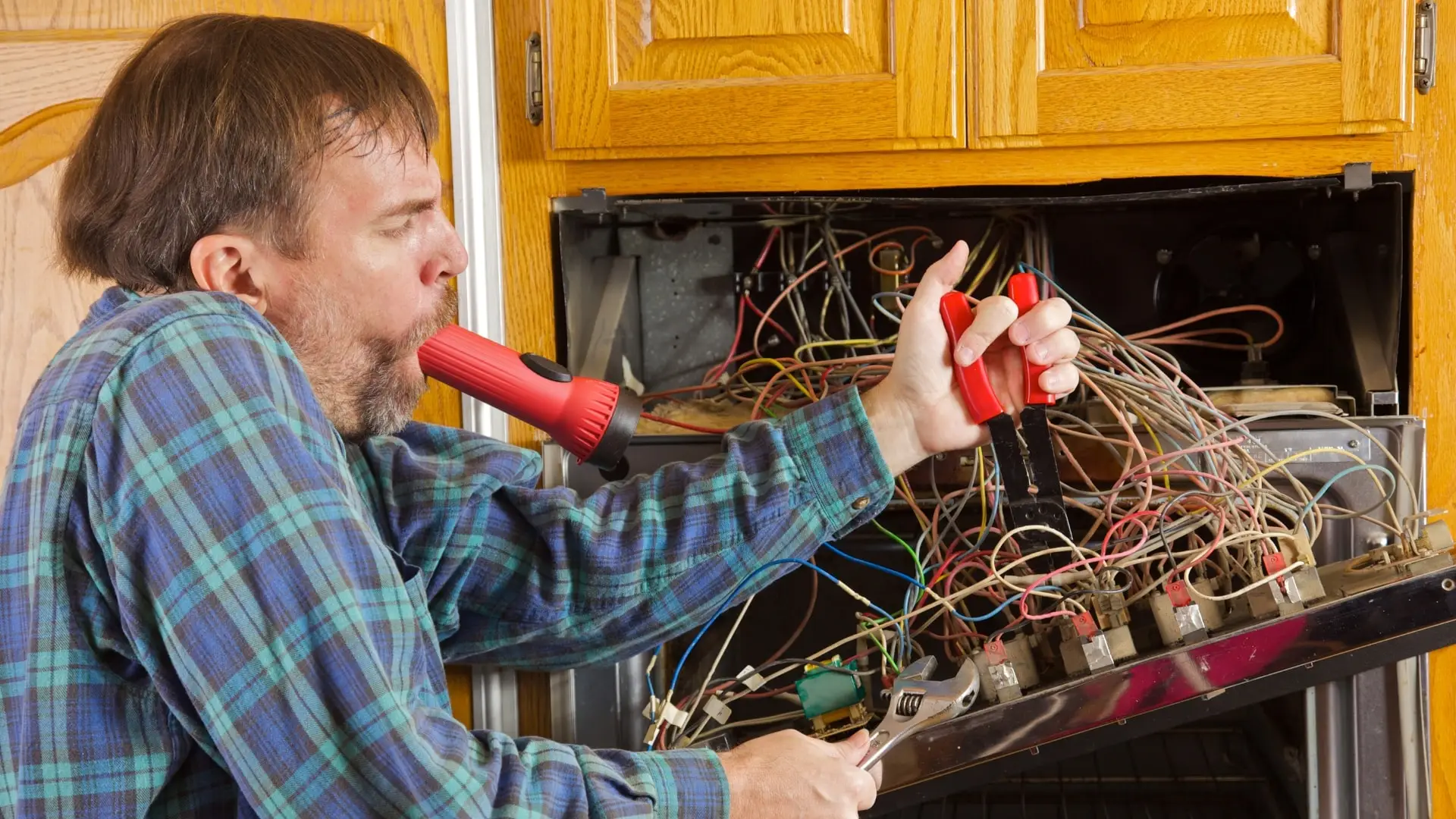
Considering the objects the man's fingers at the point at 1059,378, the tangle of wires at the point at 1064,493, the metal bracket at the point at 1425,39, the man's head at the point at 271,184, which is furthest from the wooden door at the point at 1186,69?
the man's head at the point at 271,184

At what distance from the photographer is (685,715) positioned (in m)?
1.04

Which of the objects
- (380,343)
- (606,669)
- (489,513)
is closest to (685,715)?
(606,669)

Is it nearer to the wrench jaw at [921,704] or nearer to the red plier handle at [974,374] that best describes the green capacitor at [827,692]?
the wrench jaw at [921,704]

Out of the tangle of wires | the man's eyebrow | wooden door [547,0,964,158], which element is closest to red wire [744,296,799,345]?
the tangle of wires

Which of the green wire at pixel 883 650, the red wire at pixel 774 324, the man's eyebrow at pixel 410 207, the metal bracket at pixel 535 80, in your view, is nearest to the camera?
the man's eyebrow at pixel 410 207

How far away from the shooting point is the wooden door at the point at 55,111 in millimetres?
1142

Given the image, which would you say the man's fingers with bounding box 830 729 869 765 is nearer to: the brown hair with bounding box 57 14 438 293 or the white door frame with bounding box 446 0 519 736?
the white door frame with bounding box 446 0 519 736

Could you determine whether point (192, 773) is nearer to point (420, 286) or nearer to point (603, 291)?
point (420, 286)

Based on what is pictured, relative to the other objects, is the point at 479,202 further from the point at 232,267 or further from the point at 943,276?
the point at 943,276

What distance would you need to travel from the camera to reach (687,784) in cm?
77

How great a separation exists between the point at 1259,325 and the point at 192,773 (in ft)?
3.50

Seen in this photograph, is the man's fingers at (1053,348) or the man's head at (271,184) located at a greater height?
the man's head at (271,184)

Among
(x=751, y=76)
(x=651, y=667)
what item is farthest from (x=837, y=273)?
(x=651, y=667)

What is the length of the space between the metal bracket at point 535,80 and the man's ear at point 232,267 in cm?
36
